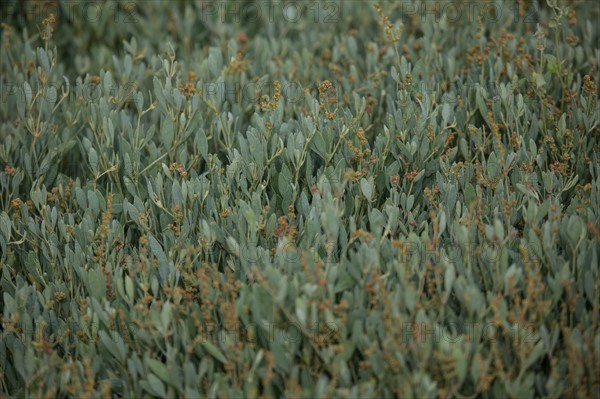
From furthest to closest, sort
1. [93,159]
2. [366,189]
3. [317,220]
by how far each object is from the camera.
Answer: [93,159], [366,189], [317,220]

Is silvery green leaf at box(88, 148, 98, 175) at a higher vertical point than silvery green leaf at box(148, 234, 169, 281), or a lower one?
higher

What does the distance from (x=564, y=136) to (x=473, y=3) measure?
162 centimetres

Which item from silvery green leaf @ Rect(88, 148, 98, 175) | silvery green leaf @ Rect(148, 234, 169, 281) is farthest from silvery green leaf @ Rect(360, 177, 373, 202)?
silvery green leaf @ Rect(88, 148, 98, 175)

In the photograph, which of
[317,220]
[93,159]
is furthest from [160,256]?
[93,159]

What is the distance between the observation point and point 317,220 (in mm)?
3061

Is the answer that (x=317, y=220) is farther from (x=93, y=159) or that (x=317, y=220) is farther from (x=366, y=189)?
(x=93, y=159)

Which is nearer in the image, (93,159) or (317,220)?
(317,220)

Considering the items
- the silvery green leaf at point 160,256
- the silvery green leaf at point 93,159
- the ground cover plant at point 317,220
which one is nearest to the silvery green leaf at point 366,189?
the ground cover plant at point 317,220

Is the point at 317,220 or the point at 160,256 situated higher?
the point at 317,220

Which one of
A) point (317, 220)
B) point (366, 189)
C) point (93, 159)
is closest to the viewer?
point (317, 220)

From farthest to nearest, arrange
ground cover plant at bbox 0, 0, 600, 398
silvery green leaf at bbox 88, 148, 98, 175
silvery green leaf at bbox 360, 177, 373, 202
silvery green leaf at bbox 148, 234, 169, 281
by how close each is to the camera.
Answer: silvery green leaf at bbox 88, 148, 98, 175
silvery green leaf at bbox 360, 177, 373, 202
silvery green leaf at bbox 148, 234, 169, 281
ground cover plant at bbox 0, 0, 600, 398

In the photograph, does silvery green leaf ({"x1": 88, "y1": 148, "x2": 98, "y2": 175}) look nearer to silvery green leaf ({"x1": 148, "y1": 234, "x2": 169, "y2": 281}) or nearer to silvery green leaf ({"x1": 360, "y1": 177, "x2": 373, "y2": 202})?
silvery green leaf ({"x1": 148, "y1": 234, "x2": 169, "y2": 281})

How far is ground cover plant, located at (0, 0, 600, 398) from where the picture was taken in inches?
104

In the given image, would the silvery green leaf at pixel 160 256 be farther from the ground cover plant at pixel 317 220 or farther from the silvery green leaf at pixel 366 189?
the silvery green leaf at pixel 366 189
